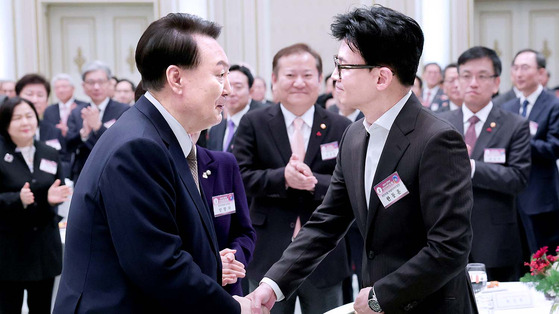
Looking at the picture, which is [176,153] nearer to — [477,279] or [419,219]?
[419,219]

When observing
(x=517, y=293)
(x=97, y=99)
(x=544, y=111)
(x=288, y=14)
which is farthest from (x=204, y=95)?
(x=288, y=14)

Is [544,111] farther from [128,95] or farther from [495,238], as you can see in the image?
[128,95]

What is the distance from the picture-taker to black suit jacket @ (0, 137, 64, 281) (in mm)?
4043

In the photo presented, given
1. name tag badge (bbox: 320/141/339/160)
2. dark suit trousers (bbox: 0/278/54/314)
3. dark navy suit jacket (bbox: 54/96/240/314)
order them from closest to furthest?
dark navy suit jacket (bbox: 54/96/240/314) → name tag badge (bbox: 320/141/339/160) → dark suit trousers (bbox: 0/278/54/314)

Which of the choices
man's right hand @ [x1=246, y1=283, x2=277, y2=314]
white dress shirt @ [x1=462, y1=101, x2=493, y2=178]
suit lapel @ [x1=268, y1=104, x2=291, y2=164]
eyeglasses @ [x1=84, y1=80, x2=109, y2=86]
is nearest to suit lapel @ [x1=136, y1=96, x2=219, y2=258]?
man's right hand @ [x1=246, y1=283, x2=277, y2=314]

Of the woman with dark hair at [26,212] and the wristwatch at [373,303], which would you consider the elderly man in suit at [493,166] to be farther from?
the woman with dark hair at [26,212]

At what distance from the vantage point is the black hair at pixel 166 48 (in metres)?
1.68

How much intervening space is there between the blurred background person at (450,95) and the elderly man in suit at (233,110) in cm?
218

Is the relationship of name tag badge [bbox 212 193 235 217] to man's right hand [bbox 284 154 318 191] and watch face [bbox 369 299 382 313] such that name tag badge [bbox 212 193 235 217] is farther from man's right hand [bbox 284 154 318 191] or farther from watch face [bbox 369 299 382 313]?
watch face [bbox 369 299 382 313]

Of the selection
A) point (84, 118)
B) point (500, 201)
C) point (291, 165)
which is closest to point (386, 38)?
point (291, 165)

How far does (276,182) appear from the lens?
328 centimetres

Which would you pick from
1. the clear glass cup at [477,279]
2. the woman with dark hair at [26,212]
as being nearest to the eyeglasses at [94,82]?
the woman with dark hair at [26,212]

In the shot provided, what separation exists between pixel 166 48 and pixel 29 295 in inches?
120

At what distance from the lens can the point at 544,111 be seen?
4.91 meters
